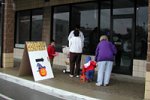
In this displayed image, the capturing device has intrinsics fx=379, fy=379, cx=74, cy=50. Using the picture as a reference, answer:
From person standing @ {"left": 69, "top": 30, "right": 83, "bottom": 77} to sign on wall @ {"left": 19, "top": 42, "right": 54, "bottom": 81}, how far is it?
871mm

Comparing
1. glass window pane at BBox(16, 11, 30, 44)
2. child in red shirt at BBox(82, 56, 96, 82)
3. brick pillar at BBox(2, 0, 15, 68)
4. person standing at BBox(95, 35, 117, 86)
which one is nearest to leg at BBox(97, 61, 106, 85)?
person standing at BBox(95, 35, 117, 86)

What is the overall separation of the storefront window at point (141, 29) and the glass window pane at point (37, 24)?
298 inches

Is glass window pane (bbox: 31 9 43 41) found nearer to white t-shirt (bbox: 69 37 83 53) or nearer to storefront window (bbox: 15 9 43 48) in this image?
storefront window (bbox: 15 9 43 48)

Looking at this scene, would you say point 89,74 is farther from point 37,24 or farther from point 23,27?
point 23,27

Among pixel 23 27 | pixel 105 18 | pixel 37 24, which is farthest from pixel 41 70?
pixel 23 27

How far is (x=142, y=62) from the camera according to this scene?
14.3m

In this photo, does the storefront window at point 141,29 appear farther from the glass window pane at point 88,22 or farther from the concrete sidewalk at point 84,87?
the glass window pane at point 88,22

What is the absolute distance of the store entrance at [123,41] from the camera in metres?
14.9

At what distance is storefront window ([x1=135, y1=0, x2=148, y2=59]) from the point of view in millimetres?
14453

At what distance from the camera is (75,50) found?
1419 centimetres

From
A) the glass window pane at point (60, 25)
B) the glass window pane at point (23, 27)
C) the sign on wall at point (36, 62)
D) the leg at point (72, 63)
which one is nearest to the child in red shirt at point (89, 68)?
the leg at point (72, 63)

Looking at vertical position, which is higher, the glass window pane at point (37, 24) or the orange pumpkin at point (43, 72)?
the glass window pane at point (37, 24)

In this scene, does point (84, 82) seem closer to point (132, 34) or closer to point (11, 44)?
point (132, 34)

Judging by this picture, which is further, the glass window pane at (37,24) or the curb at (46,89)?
the glass window pane at (37,24)
